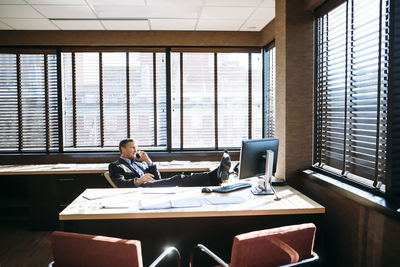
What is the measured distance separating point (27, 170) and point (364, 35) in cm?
437

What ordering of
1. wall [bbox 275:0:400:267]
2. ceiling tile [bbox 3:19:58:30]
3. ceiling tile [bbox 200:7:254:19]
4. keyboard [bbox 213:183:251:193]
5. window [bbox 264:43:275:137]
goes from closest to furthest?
keyboard [bbox 213:183:251:193]
wall [bbox 275:0:400:267]
ceiling tile [bbox 200:7:254:19]
ceiling tile [bbox 3:19:58:30]
window [bbox 264:43:275:137]

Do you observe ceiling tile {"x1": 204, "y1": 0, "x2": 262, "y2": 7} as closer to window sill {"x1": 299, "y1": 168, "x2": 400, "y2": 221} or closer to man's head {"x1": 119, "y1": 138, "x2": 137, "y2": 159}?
man's head {"x1": 119, "y1": 138, "x2": 137, "y2": 159}

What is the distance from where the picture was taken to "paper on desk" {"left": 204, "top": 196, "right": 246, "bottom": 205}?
8.91ft

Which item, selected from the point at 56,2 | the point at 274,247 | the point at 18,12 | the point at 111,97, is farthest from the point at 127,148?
the point at 274,247

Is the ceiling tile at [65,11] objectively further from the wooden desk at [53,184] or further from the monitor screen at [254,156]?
the monitor screen at [254,156]

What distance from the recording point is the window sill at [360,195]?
2055 mm

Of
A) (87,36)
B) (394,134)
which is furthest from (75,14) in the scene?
(394,134)

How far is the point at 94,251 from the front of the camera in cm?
174

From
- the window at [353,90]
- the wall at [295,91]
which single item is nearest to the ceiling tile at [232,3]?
the wall at [295,91]

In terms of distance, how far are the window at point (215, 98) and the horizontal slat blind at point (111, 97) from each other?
32cm

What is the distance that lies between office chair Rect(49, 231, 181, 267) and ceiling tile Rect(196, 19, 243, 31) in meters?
3.87

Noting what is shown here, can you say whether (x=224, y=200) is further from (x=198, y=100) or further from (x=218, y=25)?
(x=218, y=25)

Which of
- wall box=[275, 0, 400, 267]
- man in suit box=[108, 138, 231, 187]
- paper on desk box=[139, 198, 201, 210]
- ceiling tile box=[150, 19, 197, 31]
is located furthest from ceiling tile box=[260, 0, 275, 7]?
paper on desk box=[139, 198, 201, 210]

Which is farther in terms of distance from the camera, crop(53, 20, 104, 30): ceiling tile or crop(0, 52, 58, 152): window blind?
crop(0, 52, 58, 152): window blind
